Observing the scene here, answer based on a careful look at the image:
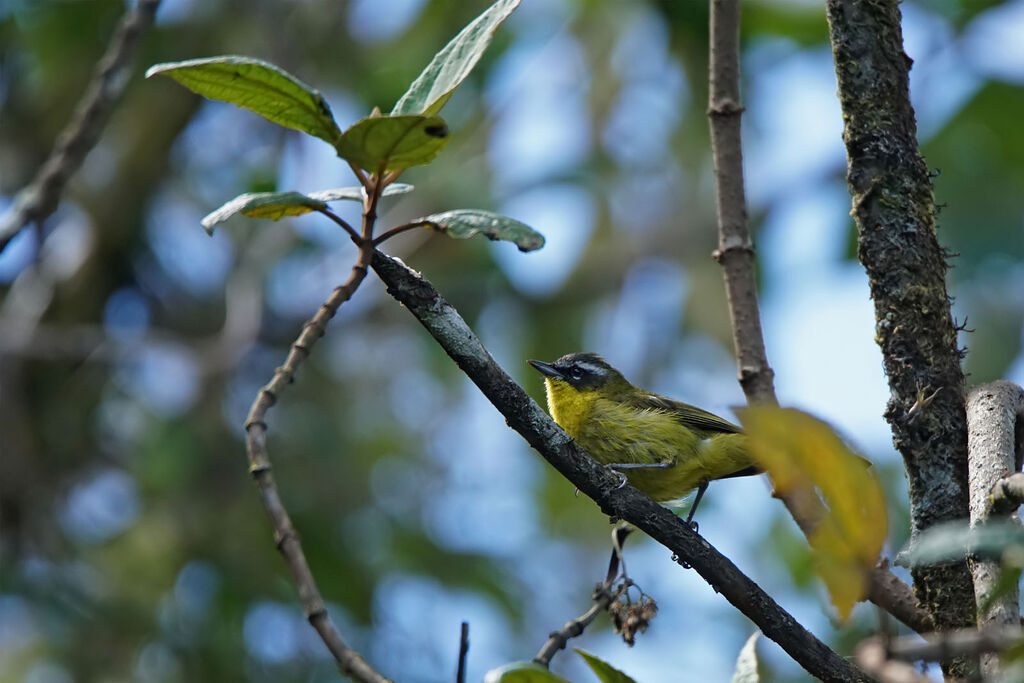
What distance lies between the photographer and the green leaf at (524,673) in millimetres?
1601

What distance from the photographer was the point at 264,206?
2.28 meters

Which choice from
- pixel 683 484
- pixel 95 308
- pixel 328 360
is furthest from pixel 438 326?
pixel 328 360

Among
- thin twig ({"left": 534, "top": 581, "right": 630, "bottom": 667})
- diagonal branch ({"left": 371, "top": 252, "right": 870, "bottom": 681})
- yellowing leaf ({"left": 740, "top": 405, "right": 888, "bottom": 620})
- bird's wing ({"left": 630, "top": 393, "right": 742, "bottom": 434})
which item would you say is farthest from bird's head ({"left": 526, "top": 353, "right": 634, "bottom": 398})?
yellowing leaf ({"left": 740, "top": 405, "right": 888, "bottom": 620})

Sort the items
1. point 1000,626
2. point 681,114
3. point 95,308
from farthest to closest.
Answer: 1. point 681,114
2. point 95,308
3. point 1000,626

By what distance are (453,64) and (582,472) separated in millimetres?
975

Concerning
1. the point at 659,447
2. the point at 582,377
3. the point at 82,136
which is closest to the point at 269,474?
the point at 82,136

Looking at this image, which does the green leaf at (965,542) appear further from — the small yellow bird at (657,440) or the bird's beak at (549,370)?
the bird's beak at (549,370)

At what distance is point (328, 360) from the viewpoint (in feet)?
28.0

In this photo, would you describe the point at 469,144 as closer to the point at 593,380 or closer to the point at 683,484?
the point at 593,380

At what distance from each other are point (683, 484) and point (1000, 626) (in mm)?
2814

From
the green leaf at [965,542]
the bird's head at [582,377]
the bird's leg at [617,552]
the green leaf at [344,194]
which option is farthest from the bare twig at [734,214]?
the bird's head at [582,377]

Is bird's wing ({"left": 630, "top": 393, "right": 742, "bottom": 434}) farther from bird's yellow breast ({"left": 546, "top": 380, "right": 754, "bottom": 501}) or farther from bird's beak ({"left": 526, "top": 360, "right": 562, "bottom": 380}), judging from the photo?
bird's beak ({"left": 526, "top": 360, "right": 562, "bottom": 380})

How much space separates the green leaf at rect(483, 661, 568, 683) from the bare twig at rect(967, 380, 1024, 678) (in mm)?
682

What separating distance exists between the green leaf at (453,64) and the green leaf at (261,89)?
0.18m
